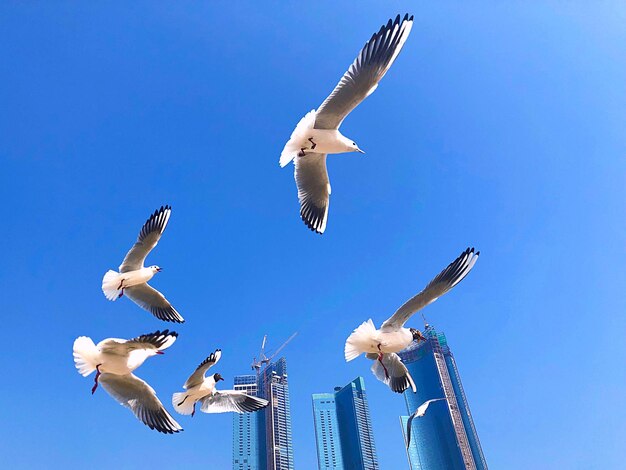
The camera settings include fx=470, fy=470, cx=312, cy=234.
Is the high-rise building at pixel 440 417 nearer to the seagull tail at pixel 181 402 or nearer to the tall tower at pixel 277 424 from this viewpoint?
the tall tower at pixel 277 424

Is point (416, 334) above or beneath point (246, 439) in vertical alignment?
beneath

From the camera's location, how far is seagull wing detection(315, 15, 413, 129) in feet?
17.8

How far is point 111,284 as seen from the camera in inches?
359

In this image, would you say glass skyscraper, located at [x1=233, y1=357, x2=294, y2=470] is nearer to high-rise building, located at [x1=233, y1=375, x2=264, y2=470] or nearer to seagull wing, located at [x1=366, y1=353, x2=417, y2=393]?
high-rise building, located at [x1=233, y1=375, x2=264, y2=470]

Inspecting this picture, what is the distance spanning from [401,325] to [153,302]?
554 centimetres

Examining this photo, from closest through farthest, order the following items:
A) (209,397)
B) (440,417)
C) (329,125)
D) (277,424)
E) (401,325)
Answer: (329,125) < (401,325) < (209,397) < (277,424) < (440,417)

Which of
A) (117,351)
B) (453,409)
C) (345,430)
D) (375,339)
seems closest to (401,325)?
(375,339)

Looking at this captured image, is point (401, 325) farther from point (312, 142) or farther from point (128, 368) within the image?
point (128, 368)

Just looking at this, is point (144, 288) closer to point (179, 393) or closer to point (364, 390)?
point (179, 393)

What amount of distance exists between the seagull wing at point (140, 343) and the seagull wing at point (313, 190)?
Result: 110 inches

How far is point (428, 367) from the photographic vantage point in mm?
89750

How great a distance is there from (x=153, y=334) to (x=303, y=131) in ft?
10.3

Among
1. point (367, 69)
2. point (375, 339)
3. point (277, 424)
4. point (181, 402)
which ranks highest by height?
point (277, 424)

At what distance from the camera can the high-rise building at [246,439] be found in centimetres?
7794
